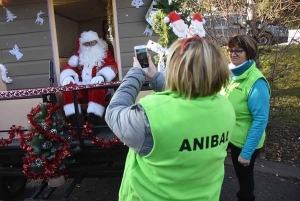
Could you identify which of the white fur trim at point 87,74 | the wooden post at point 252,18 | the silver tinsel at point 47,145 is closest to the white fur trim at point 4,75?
the white fur trim at point 87,74

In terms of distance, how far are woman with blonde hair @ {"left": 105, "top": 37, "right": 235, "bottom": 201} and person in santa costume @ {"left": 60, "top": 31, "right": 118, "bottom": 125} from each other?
8.61ft

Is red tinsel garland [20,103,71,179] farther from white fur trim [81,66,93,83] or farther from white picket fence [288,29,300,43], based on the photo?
white picket fence [288,29,300,43]

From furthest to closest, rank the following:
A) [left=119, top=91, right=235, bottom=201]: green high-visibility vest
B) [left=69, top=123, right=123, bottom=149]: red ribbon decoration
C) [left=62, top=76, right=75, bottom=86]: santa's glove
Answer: [left=62, top=76, right=75, bottom=86]: santa's glove, [left=69, top=123, right=123, bottom=149]: red ribbon decoration, [left=119, top=91, right=235, bottom=201]: green high-visibility vest

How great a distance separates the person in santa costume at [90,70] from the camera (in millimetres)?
3887

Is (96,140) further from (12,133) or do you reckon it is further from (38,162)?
(12,133)

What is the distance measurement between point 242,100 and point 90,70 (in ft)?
8.87

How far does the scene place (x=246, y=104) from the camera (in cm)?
229

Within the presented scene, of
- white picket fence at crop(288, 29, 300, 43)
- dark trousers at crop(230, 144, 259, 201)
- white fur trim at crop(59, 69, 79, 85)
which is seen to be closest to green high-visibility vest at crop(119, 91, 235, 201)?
dark trousers at crop(230, 144, 259, 201)

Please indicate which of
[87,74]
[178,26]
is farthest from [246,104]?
[87,74]

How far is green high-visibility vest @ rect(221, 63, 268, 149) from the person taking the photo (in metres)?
2.28

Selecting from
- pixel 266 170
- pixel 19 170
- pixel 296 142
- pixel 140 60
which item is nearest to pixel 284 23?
pixel 296 142

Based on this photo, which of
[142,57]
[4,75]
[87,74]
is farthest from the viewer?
[87,74]

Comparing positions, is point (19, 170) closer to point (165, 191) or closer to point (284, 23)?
point (165, 191)

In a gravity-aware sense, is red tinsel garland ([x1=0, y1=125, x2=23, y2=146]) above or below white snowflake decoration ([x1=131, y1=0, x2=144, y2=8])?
below
